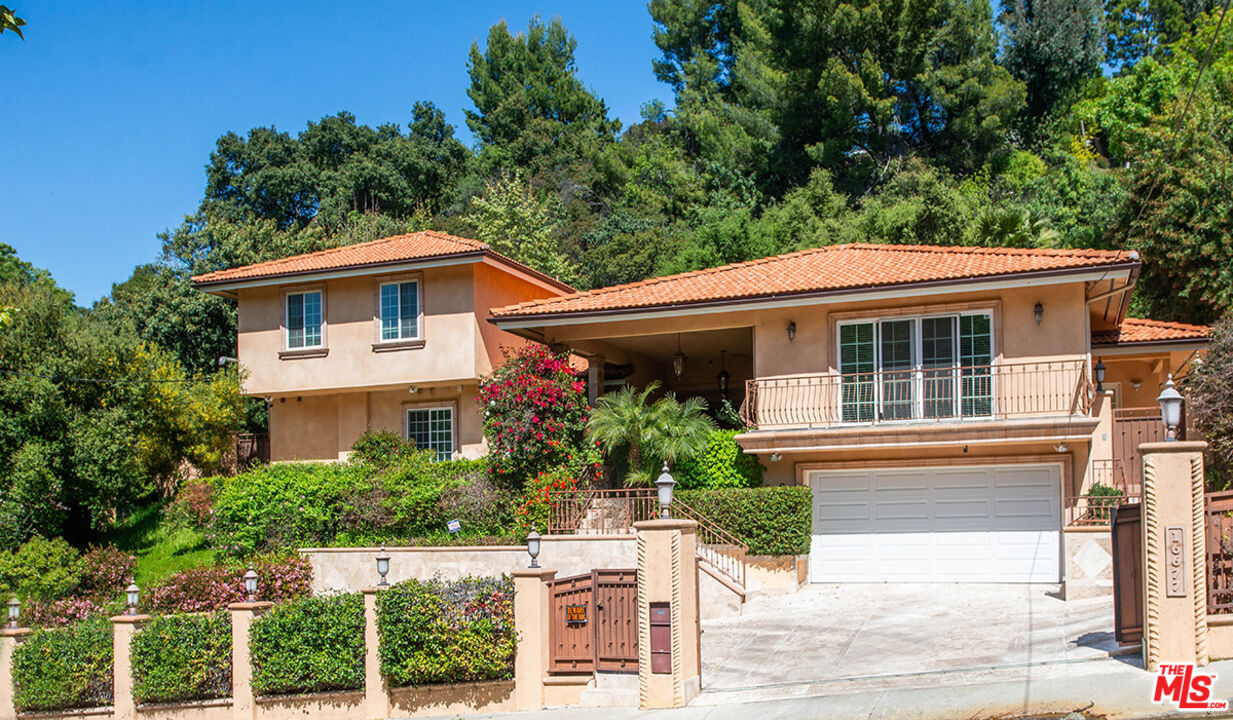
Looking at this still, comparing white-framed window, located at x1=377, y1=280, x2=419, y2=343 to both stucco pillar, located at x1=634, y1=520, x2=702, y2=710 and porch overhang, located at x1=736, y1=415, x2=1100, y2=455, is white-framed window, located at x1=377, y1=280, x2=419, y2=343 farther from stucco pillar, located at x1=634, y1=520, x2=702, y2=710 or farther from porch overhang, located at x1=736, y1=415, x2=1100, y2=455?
stucco pillar, located at x1=634, y1=520, x2=702, y2=710

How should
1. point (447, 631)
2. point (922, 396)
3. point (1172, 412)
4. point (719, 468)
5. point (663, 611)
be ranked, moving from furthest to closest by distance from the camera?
point (719, 468) → point (922, 396) → point (447, 631) → point (663, 611) → point (1172, 412)

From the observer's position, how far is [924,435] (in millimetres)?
21156

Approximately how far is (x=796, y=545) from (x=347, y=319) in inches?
493

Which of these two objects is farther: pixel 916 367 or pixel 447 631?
pixel 916 367

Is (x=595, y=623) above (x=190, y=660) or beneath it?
above

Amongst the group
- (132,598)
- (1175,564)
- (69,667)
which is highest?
(1175,564)

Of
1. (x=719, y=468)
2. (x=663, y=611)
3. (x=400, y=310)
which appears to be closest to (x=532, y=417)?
(x=719, y=468)

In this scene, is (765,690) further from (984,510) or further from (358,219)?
(358,219)

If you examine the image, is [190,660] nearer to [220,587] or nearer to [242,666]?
[242,666]

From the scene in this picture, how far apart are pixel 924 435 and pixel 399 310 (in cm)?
1268

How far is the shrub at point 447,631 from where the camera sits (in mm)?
15398

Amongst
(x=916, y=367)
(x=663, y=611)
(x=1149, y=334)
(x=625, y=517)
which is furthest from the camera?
(x=1149, y=334)

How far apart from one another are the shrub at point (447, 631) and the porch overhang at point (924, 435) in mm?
7939

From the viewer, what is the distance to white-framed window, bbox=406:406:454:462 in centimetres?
2745
